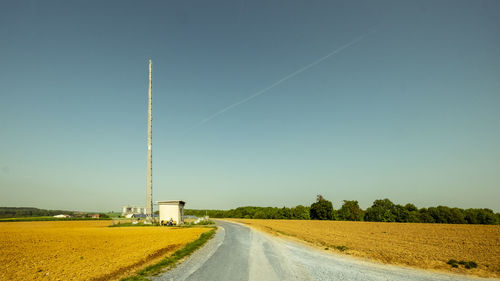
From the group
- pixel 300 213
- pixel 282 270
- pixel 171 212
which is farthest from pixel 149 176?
pixel 300 213

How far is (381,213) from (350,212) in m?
16.6

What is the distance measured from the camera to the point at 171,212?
50906 millimetres

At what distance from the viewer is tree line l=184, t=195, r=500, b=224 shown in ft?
291

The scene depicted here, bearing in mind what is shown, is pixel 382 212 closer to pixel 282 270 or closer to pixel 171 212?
pixel 171 212

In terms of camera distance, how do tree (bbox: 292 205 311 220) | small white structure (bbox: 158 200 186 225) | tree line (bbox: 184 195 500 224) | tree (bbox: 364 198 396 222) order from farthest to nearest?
tree (bbox: 292 205 311 220)
tree (bbox: 364 198 396 222)
tree line (bbox: 184 195 500 224)
small white structure (bbox: 158 200 186 225)

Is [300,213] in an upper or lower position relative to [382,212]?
lower

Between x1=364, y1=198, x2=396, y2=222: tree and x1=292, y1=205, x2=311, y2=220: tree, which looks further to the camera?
x1=292, y1=205, x2=311, y2=220: tree

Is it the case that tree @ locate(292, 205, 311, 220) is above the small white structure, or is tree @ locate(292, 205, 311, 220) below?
below

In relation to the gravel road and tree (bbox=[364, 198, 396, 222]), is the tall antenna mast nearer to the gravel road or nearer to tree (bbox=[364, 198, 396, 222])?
the gravel road

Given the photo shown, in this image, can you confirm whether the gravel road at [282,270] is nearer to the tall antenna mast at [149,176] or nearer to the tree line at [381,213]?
the tall antenna mast at [149,176]

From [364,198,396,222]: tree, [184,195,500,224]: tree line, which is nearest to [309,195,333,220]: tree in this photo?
[184,195,500,224]: tree line

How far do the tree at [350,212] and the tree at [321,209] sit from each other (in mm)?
7382

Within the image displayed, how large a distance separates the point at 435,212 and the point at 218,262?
11222 cm

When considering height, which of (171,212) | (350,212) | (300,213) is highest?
(171,212)
